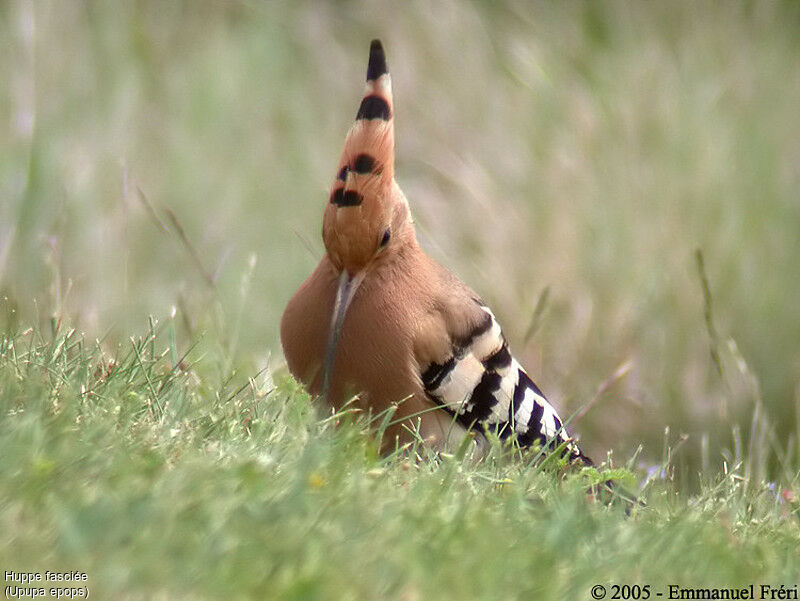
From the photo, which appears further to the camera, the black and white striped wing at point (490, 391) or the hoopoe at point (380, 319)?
the black and white striped wing at point (490, 391)

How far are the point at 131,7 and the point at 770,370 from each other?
5.32 meters

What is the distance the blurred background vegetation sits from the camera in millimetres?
5910

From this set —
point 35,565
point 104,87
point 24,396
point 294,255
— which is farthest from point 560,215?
point 35,565

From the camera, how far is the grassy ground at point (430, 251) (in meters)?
2.04

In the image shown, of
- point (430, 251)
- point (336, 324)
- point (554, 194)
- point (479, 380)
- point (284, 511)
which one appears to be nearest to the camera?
point (284, 511)

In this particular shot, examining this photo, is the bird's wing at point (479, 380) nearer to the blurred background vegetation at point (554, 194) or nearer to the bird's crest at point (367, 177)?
the bird's crest at point (367, 177)

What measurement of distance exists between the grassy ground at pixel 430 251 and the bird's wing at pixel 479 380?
357mm

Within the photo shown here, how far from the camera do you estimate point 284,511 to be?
2059 millimetres

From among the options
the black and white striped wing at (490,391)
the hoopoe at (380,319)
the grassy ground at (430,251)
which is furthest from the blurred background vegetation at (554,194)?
the hoopoe at (380,319)

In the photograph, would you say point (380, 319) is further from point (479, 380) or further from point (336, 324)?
A: point (479, 380)

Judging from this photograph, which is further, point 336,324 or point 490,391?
point 490,391

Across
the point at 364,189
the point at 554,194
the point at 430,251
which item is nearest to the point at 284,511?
the point at 364,189

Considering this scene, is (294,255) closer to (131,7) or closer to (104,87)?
(104,87)

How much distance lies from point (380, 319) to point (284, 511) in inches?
44.7
